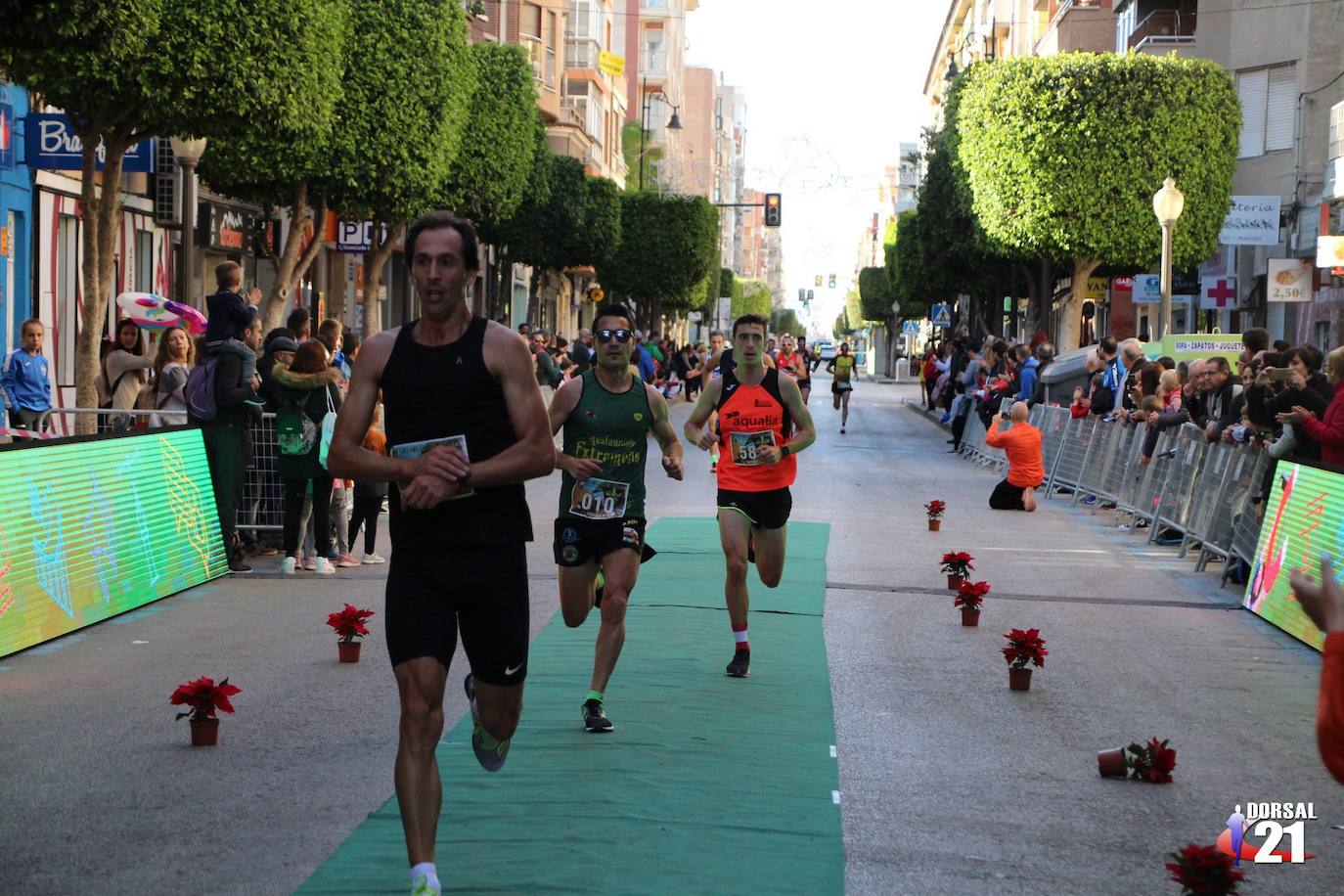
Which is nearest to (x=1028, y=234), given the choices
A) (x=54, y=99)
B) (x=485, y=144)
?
(x=485, y=144)

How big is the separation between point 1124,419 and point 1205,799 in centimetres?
1359

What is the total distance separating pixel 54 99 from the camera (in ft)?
54.2

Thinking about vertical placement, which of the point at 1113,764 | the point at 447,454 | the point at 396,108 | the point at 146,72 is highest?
the point at 396,108

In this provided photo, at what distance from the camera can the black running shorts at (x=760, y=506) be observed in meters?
9.39

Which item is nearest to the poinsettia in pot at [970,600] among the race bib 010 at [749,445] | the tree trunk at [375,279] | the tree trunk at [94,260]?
the race bib 010 at [749,445]

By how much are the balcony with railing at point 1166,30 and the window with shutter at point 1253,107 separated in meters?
4.70

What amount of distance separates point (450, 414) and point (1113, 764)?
3.41 metres

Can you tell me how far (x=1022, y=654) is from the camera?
29.2 feet

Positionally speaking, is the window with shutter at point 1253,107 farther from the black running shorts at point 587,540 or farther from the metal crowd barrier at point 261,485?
the black running shorts at point 587,540

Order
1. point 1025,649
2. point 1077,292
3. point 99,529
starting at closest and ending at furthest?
point 1025,649 < point 99,529 < point 1077,292

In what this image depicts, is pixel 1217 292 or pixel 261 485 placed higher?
pixel 1217 292

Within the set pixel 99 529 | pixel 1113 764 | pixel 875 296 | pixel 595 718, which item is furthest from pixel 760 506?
pixel 875 296

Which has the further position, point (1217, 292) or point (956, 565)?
point (1217, 292)

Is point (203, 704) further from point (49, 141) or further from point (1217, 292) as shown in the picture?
point (1217, 292)
